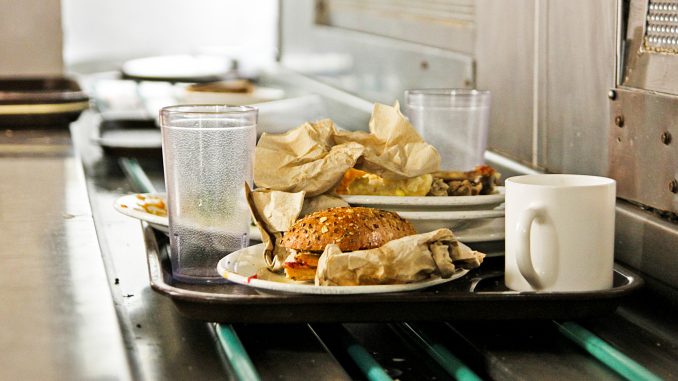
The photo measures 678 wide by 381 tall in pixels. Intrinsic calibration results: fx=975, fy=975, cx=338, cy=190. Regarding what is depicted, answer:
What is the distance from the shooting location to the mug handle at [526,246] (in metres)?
0.99

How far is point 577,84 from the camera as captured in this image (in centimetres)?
155

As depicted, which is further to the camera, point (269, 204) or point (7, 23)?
point (7, 23)

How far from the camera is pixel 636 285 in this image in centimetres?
102

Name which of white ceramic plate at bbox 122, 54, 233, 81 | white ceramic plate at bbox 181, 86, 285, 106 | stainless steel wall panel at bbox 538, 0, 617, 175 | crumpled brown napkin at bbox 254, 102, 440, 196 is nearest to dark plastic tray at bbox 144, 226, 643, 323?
crumpled brown napkin at bbox 254, 102, 440, 196

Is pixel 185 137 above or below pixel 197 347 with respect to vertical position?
above

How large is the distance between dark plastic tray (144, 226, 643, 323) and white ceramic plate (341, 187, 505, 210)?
206 millimetres

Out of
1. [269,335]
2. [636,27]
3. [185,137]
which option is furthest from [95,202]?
[636,27]

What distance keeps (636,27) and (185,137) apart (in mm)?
642

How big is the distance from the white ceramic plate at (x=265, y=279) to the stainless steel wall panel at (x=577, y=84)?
1.78 feet

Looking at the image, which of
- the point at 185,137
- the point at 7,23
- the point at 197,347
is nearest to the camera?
the point at 197,347

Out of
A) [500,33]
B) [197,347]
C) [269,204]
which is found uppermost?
[500,33]

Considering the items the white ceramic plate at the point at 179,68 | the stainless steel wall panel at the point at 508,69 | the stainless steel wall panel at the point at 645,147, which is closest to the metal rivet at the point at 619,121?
the stainless steel wall panel at the point at 645,147

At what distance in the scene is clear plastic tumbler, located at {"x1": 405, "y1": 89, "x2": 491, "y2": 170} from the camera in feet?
4.92

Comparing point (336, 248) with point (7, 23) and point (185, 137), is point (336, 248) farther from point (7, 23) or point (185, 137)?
point (7, 23)
